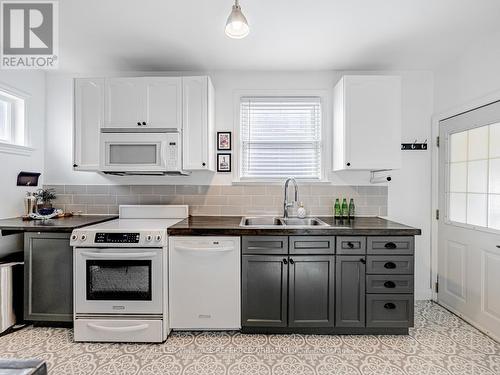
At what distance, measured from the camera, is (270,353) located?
213cm

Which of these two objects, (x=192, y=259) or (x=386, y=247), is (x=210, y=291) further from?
(x=386, y=247)

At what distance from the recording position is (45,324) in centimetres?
249

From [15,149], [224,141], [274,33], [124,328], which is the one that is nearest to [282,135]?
[224,141]

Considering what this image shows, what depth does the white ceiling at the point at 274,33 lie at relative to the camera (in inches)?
79.0

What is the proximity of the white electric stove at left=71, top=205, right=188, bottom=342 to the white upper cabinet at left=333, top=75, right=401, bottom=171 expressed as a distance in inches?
76.6

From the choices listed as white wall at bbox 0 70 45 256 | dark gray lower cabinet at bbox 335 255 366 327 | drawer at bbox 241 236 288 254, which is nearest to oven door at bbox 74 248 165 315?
drawer at bbox 241 236 288 254

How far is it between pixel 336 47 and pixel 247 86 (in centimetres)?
99

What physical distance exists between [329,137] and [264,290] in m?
1.78

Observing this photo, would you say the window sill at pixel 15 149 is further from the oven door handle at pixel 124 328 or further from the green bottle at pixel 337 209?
the green bottle at pixel 337 209

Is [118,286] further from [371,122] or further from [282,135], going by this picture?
[371,122]

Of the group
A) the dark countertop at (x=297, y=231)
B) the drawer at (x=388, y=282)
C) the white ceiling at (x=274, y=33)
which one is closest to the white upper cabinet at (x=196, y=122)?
the white ceiling at (x=274, y=33)

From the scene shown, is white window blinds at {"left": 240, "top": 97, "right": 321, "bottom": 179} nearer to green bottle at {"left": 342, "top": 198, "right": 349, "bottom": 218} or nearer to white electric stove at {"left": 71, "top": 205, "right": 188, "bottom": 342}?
green bottle at {"left": 342, "top": 198, "right": 349, "bottom": 218}

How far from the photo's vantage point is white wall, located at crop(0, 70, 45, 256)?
2693 mm

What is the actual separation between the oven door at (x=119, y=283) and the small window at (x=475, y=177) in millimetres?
2794
